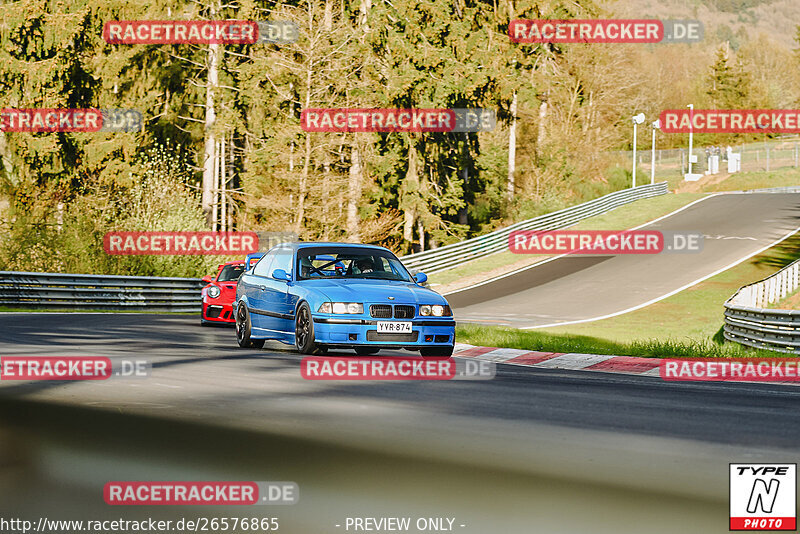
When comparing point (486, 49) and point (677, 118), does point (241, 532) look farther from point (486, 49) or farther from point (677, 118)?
point (677, 118)

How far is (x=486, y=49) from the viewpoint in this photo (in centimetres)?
6091

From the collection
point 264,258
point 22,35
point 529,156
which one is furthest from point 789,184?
point 264,258

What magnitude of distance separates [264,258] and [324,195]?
117ft

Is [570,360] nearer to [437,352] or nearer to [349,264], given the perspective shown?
[437,352]

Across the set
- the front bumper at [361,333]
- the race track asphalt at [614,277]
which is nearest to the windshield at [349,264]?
the front bumper at [361,333]

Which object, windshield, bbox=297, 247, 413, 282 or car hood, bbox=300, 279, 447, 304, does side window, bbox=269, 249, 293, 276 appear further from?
car hood, bbox=300, 279, 447, 304

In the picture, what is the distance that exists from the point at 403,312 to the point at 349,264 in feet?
5.86

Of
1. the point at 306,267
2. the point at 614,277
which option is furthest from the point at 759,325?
the point at 614,277

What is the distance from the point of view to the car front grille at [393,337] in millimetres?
13852

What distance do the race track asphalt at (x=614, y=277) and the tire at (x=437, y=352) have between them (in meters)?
14.5

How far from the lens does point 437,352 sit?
14.6 metres

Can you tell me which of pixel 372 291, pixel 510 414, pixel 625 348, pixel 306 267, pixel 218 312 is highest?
pixel 306 267

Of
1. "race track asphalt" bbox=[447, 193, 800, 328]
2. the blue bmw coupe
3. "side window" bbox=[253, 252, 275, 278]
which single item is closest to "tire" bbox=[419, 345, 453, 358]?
the blue bmw coupe

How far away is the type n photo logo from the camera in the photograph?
5.93m
